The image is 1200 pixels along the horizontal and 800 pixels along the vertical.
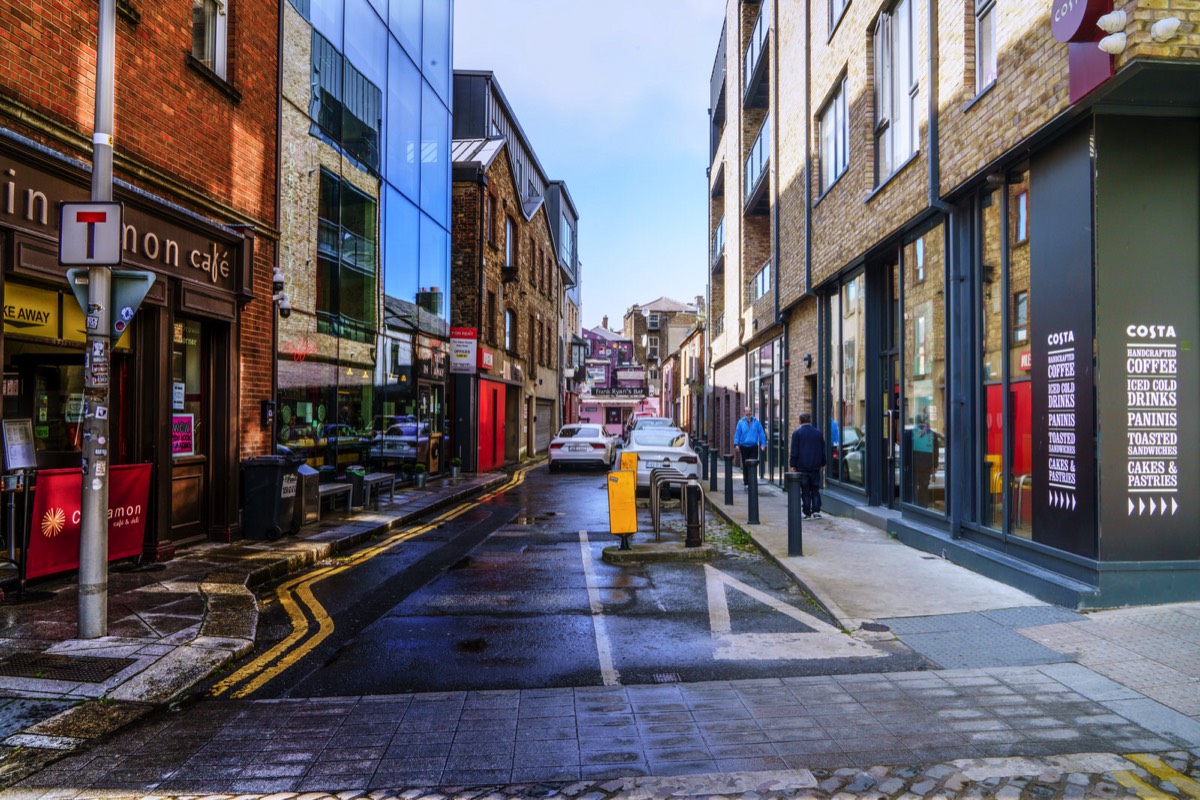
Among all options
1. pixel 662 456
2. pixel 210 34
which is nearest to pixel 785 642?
pixel 662 456

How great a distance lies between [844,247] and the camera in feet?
43.2

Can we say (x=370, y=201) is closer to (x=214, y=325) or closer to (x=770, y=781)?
(x=214, y=325)

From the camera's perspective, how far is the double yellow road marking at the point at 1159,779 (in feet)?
11.5

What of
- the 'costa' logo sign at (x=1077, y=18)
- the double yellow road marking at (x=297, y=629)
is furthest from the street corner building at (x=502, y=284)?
the 'costa' logo sign at (x=1077, y=18)

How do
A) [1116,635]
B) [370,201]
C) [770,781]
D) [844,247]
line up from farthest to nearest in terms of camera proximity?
[370,201] → [844,247] → [1116,635] → [770,781]

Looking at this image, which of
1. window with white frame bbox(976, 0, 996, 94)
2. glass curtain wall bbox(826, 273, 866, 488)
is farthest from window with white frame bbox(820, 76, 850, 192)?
window with white frame bbox(976, 0, 996, 94)

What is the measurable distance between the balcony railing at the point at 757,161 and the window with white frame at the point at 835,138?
201 inches

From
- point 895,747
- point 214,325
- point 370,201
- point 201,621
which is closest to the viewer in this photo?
point 895,747

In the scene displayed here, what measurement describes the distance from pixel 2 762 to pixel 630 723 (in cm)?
307

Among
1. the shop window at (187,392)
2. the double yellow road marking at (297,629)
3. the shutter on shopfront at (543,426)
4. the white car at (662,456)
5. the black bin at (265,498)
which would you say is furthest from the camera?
the shutter on shopfront at (543,426)

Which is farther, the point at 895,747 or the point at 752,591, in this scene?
the point at 752,591

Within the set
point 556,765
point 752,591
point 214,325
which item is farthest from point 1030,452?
point 214,325

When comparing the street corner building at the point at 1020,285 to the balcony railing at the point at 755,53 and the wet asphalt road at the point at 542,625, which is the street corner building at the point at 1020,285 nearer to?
the wet asphalt road at the point at 542,625

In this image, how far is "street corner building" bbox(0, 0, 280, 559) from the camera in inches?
290
